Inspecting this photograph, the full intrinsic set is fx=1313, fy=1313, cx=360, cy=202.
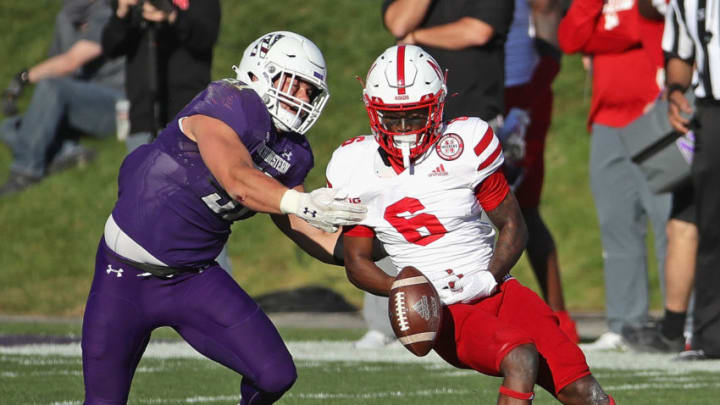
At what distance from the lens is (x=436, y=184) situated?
454cm

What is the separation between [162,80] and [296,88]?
2.70 metres

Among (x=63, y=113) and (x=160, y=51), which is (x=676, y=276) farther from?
(x=63, y=113)

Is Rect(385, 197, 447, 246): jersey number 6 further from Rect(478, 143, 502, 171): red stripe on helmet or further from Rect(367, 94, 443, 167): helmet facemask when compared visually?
Rect(478, 143, 502, 171): red stripe on helmet

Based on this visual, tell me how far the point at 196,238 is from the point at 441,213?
85cm

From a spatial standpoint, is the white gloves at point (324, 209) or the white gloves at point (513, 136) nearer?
the white gloves at point (324, 209)

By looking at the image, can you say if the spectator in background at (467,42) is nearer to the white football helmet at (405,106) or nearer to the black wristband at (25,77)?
the white football helmet at (405,106)

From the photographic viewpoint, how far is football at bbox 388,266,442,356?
162 inches

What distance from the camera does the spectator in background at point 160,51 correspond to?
7039 millimetres

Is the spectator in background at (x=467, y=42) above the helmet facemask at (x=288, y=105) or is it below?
below

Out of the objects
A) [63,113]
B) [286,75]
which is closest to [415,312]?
[286,75]

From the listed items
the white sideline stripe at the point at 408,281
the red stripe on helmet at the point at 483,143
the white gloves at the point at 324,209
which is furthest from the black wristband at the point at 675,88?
the white gloves at the point at 324,209

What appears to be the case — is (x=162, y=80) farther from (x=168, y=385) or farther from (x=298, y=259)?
(x=298, y=259)

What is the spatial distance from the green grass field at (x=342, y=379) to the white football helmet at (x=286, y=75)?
1.42m

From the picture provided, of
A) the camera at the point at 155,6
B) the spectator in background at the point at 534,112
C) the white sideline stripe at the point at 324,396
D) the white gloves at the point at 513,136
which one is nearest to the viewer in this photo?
the white sideline stripe at the point at 324,396
